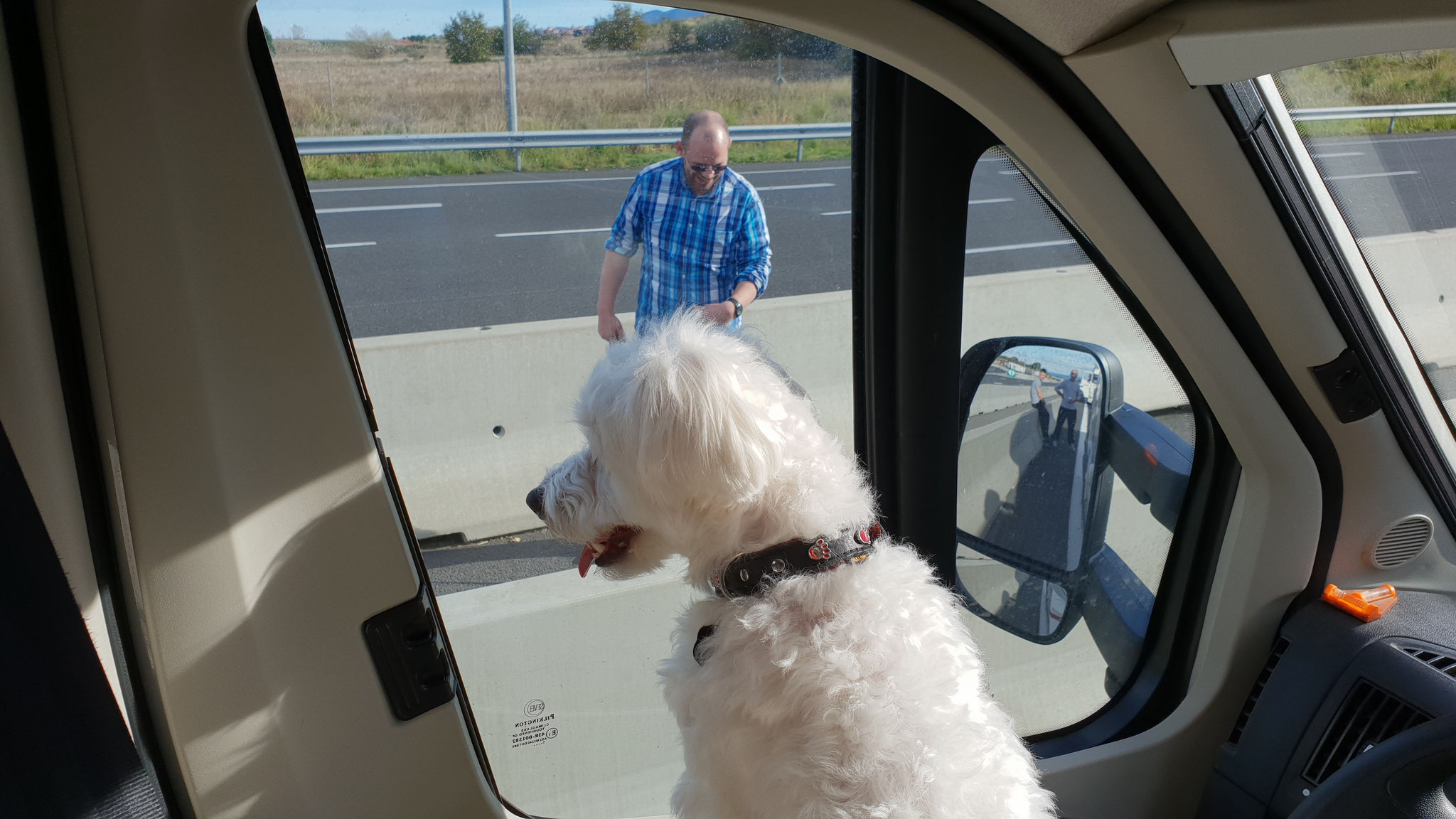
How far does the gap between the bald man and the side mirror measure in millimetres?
724

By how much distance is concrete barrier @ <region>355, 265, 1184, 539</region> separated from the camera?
2.02 meters

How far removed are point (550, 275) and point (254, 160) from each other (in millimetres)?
899

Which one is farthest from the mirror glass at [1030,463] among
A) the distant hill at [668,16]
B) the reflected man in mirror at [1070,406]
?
the distant hill at [668,16]

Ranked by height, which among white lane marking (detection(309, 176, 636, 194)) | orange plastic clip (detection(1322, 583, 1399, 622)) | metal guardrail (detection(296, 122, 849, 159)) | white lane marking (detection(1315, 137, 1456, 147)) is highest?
metal guardrail (detection(296, 122, 849, 159))

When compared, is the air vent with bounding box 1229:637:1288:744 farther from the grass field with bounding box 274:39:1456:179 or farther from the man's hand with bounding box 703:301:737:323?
the man's hand with bounding box 703:301:737:323

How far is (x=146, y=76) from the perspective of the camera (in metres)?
1.26

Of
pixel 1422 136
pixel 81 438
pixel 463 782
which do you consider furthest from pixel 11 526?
pixel 1422 136

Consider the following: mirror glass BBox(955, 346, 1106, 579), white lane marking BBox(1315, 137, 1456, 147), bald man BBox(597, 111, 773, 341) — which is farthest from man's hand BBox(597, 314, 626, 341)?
white lane marking BBox(1315, 137, 1456, 147)

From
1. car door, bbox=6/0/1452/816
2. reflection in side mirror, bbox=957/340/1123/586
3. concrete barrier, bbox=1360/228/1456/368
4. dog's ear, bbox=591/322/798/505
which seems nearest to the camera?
car door, bbox=6/0/1452/816

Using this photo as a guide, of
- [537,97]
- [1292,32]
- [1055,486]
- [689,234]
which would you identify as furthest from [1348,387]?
[537,97]

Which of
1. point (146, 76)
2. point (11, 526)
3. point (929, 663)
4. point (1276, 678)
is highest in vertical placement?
point (146, 76)

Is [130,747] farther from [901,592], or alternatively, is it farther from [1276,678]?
[1276,678]

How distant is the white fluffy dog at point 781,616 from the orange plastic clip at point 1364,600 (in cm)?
111

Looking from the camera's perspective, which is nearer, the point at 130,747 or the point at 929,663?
the point at 130,747
